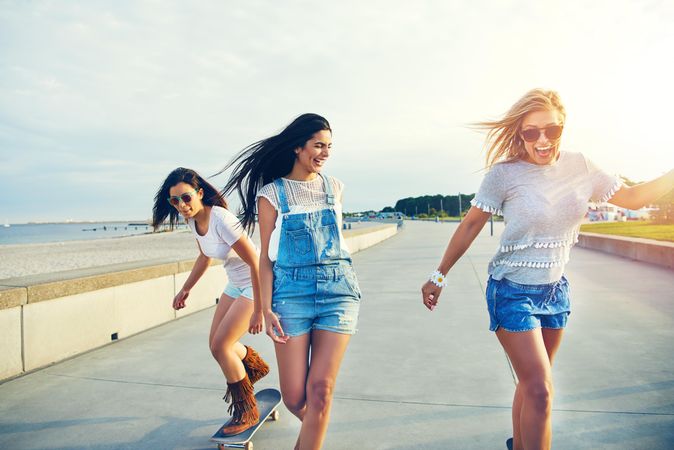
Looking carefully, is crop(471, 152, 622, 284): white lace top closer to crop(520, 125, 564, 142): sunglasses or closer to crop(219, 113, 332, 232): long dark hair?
crop(520, 125, 564, 142): sunglasses

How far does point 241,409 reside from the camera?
3.13m

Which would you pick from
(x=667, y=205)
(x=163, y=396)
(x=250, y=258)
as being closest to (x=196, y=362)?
(x=163, y=396)

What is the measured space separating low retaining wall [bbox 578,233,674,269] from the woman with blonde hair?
9.49 m

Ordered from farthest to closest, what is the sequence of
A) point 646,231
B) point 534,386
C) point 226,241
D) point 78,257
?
1. point 78,257
2. point 646,231
3. point 226,241
4. point 534,386

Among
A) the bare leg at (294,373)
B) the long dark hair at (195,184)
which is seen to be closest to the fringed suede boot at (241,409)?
the bare leg at (294,373)

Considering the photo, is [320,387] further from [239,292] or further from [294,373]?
[239,292]

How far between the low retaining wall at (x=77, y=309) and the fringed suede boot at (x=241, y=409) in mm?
2261

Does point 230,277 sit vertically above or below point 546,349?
above

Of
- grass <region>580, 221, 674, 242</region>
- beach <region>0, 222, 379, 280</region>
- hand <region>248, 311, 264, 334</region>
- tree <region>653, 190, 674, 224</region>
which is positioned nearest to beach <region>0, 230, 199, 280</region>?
beach <region>0, 222, 379, 280</region>

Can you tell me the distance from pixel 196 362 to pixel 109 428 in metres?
1.43

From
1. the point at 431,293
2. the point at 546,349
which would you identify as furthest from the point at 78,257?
the point at 546,349

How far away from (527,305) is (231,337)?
1.79 metres

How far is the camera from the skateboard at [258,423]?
2875 mm

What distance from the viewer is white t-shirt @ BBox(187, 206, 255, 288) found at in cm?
329
